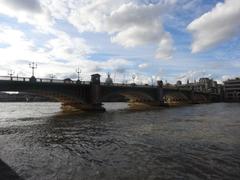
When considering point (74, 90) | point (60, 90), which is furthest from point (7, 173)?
point (74, 90)

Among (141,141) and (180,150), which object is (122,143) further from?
(180,150)

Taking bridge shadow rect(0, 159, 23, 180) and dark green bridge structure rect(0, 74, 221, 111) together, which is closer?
bridge shadow rect(0, 159, 23, 180)

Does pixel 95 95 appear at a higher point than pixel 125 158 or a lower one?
higher

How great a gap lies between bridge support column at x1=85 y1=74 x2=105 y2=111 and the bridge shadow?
51239 millimetres

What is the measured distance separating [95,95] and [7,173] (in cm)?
5499

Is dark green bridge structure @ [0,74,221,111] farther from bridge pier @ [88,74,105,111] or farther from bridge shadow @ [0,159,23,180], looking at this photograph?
bridge shadow @ [0,159,23,180]

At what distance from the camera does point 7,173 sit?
44.2ft

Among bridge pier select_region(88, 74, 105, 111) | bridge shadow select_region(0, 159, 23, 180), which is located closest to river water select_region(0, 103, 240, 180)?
bridge shadow select_region(0, 159, 23, 180)

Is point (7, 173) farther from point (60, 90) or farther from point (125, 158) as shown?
point (60, 90)

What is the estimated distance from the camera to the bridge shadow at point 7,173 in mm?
12801

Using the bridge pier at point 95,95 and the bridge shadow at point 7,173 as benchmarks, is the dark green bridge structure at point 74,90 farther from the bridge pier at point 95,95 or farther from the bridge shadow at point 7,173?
the bridge shadow at point 7,173

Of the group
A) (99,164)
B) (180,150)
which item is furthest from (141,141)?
(99,164)

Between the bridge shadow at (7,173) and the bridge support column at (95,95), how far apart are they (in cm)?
5124

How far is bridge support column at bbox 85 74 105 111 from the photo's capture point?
66.6m
